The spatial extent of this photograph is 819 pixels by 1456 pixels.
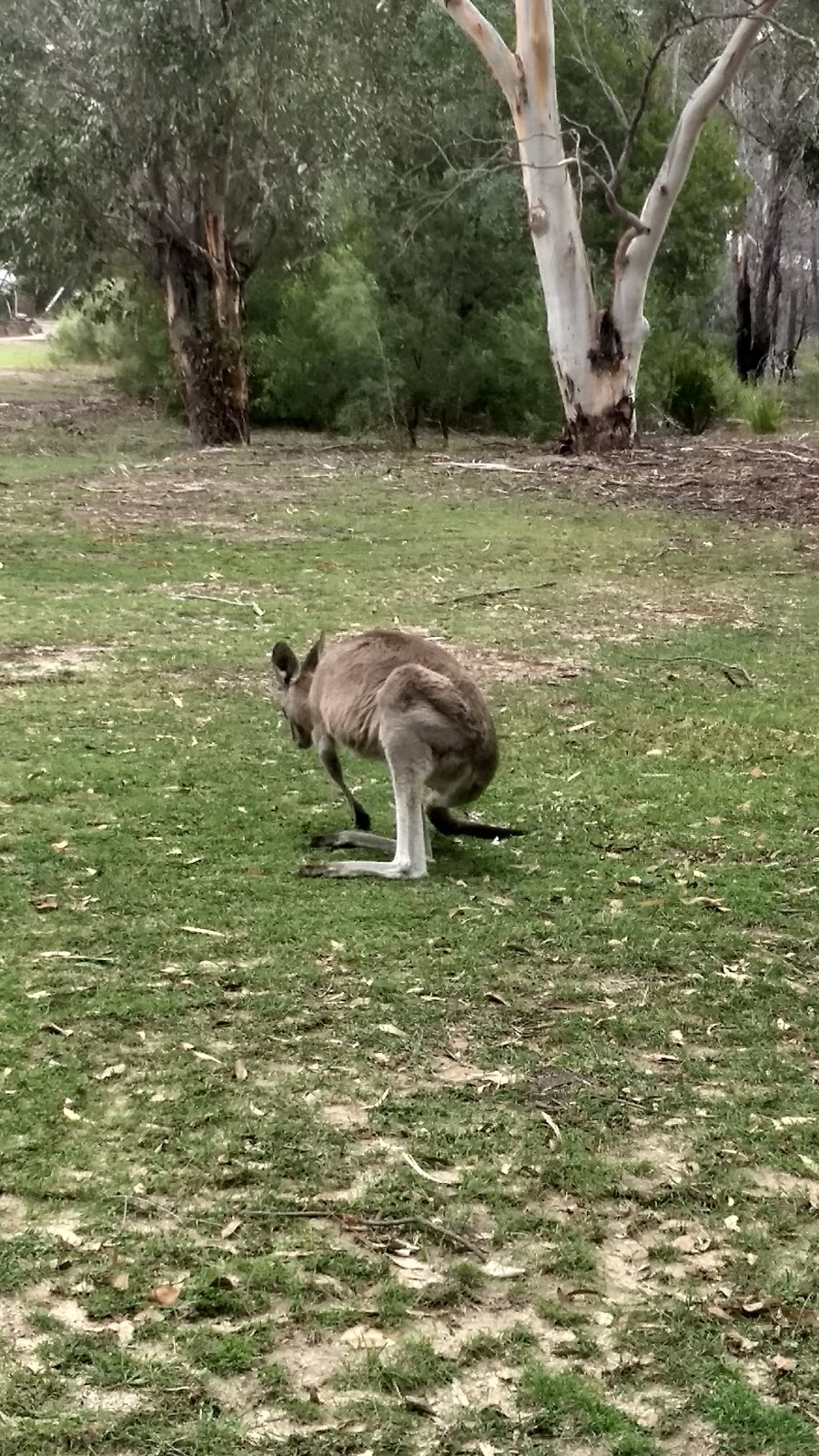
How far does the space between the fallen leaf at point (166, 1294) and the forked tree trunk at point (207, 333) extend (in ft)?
50.7

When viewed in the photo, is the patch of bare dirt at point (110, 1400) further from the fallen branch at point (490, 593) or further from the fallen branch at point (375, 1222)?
the fallen branch at point (490, 593)

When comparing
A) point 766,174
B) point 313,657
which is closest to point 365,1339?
point 313,657

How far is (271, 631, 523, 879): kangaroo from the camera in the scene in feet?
15.2

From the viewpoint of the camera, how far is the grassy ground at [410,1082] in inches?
99.3

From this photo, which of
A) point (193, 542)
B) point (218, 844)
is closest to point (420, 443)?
point (193, 542)

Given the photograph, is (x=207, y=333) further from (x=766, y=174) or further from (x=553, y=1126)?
(x=766, y=174)

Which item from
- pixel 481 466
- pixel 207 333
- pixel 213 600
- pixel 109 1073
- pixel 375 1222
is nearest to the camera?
pixel 375 1222

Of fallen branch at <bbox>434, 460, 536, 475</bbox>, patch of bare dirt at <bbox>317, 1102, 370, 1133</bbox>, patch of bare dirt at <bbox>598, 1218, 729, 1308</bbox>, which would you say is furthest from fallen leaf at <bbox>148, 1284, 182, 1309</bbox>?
fallen branch at <bbox>434, 460, 536, 475</bbox>

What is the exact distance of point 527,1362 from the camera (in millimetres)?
2586

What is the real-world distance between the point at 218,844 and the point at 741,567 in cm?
680

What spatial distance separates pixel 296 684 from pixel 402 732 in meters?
0.92

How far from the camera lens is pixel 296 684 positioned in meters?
5.43

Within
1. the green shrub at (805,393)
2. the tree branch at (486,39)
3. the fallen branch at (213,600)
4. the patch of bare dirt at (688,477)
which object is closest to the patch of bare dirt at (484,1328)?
the fallen branch at (213,600)

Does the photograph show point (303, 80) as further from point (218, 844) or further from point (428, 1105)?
point (428, 1105)
